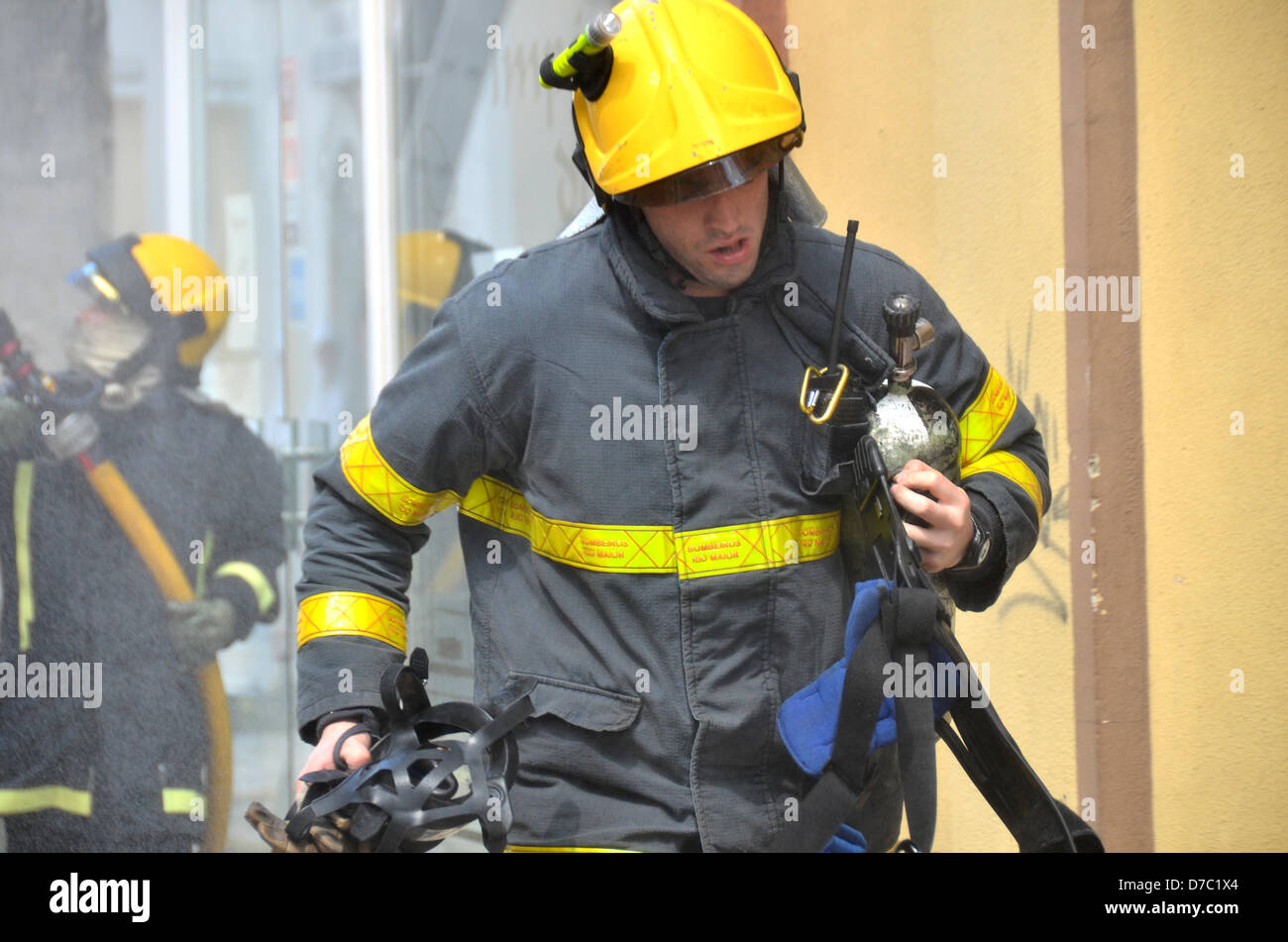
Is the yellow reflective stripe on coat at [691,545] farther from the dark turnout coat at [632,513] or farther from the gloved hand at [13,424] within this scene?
the gloved hand at [13,424]

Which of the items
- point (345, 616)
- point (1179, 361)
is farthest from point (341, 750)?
point (1179, 361)

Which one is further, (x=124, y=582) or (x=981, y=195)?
(x=124, y=582)

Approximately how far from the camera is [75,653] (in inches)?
151

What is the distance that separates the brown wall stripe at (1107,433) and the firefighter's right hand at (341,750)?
5.90ft

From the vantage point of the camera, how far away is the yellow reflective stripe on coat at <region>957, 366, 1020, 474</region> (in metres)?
2.03

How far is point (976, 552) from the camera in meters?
1.88

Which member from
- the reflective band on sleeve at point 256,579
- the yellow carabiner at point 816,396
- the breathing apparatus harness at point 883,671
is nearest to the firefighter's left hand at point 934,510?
the breathing apparatus harness at point 883,671

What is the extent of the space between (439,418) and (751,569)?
53 centimetres

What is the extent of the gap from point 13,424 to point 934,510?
295cm

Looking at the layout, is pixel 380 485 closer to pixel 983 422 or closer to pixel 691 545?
pixel 691 545

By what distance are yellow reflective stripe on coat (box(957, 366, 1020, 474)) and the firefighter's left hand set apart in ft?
0.66
